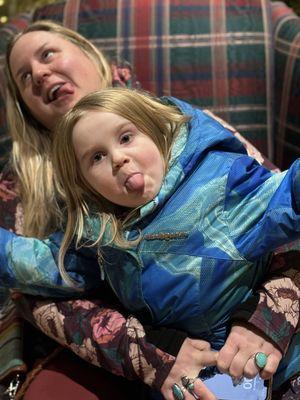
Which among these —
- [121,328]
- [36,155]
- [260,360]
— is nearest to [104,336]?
[121,328]

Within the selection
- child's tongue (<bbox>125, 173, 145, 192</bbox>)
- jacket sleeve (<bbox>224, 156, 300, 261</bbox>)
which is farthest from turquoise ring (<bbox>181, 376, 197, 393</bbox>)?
child's tongue (<bbox>125, 173, 145, 192</bbox>)

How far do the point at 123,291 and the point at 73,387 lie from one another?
20cm

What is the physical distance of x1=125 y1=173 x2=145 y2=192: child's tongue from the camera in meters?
1.11

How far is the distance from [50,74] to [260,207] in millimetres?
589

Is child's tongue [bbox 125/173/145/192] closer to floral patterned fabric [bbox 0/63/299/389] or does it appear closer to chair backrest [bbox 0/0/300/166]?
floral patterned fabric [bbox 0/63/299/389]

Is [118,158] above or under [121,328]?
above

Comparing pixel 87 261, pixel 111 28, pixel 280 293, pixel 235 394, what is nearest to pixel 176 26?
pixel 111 28

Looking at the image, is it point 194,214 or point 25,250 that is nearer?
point 194,214

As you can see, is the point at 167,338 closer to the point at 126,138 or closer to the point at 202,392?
the point at 202,392

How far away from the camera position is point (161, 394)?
3.85 feet

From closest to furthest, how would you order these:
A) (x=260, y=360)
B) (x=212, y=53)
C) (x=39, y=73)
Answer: (x=260, y=360) < (x=39, y=73) < (x=212, y=53)

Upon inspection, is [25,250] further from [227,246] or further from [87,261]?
[227,246]

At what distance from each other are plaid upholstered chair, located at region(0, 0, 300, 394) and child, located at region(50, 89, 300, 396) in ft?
1.76

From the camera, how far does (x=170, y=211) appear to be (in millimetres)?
1152
